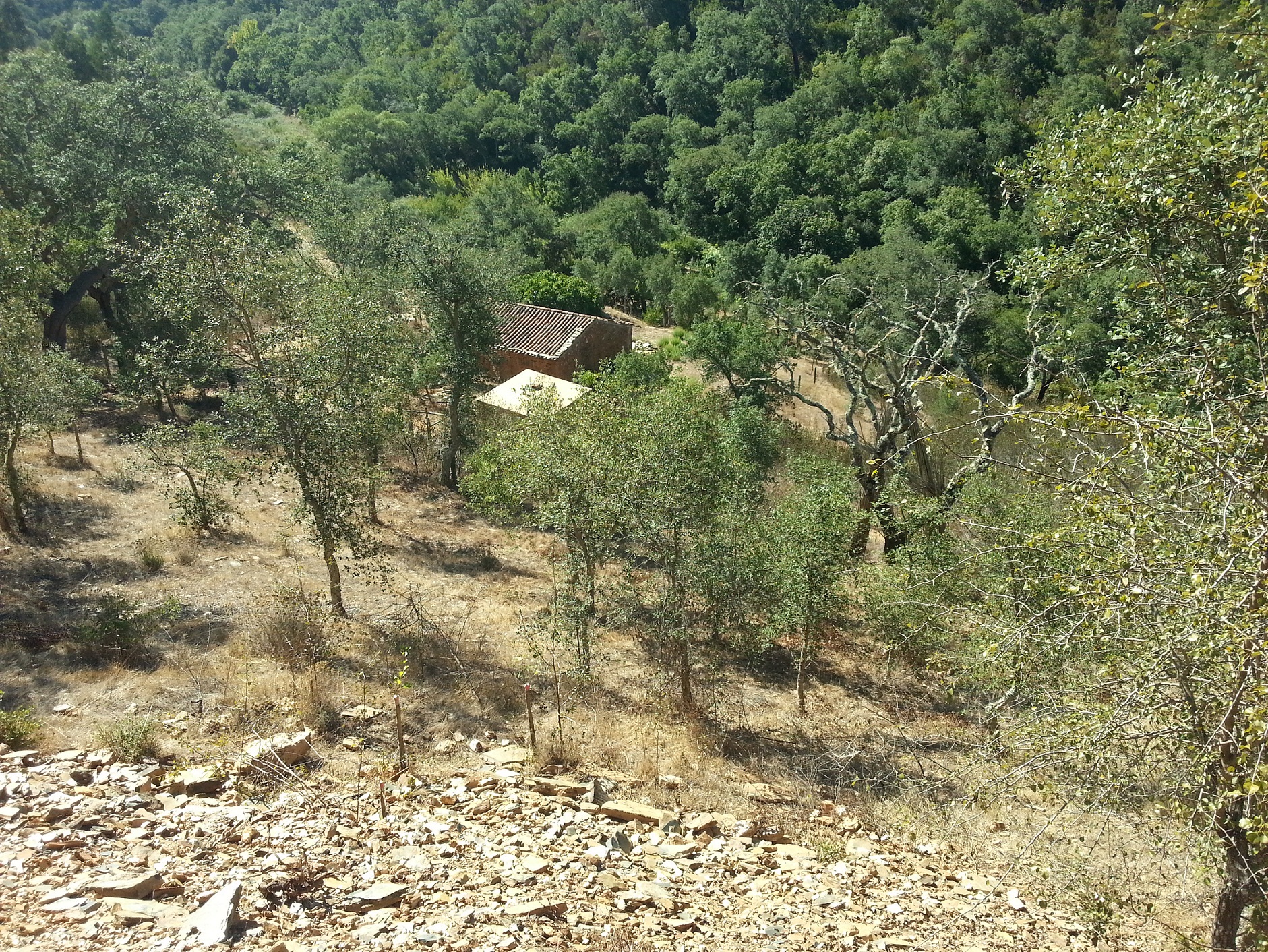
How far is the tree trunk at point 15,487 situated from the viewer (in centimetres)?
1488

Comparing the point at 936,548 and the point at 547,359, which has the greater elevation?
the point at 547,359

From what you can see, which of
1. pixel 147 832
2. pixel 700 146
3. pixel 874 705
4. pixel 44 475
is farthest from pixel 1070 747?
pixel 700 146

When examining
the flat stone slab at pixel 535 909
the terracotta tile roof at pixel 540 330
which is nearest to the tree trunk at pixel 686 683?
the flat stone slab at pixel 535 909

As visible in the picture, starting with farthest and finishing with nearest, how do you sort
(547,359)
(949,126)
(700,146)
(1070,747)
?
(700,146) < (949,126) < (547,359) < (1070,747)

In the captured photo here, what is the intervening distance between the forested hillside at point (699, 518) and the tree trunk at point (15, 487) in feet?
1.46

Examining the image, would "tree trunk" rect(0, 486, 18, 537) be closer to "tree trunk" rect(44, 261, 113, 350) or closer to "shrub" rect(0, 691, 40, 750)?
"shrub" rect(0, 691, 40, 750)

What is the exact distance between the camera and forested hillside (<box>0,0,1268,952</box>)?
5660 mm

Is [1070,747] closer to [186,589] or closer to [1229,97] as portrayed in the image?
[1229,97]

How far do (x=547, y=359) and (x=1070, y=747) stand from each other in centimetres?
3010

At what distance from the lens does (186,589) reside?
45.9 feet

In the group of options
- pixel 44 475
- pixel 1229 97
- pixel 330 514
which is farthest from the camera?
pixel 44 475

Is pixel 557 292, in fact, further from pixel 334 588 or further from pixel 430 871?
pixel 430 871

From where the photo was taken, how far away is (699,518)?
1197 cm

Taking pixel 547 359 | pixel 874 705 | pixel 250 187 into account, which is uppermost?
pixel 250 187
